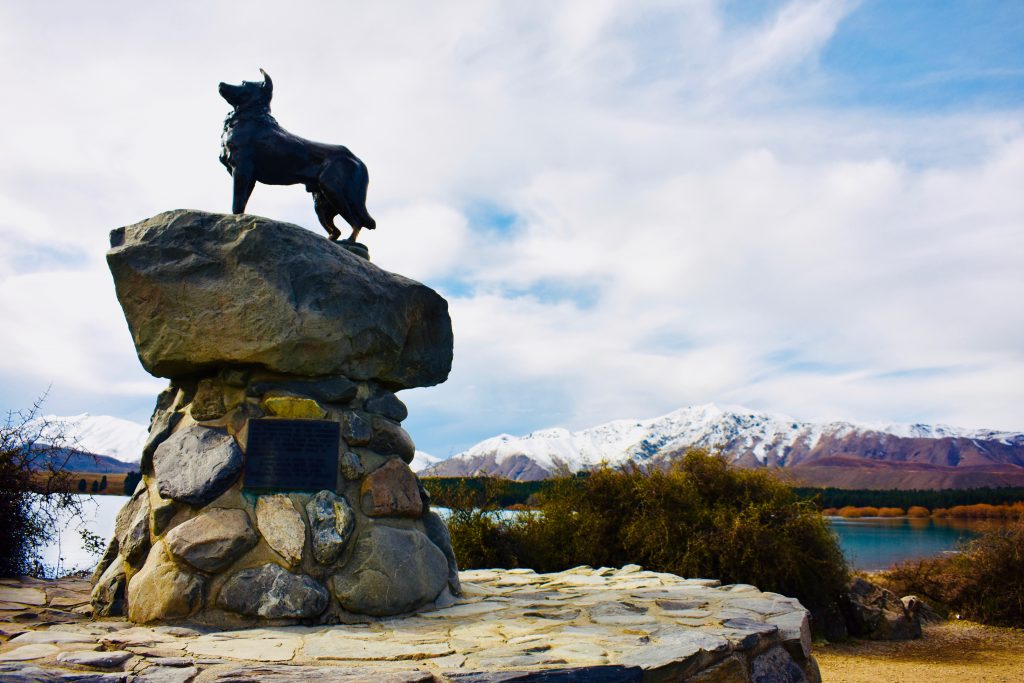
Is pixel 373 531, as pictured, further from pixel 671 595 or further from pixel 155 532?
pixel 671 595

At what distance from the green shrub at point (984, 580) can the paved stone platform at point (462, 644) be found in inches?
277

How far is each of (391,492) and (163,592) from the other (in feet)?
5.30

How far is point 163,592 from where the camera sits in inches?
178

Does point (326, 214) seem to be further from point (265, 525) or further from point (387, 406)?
point (265, 525)

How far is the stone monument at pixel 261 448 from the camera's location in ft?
15.2

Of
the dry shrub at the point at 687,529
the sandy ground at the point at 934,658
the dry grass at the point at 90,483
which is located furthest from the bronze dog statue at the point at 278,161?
the sandy ground at the point at 934,658

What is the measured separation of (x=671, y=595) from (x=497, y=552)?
4.46 meters

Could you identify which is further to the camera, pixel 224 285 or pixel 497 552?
pixel 497 552

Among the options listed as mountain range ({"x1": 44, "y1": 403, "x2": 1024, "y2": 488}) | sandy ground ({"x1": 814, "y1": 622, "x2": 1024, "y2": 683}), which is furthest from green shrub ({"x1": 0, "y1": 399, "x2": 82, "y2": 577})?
mountain range ({"x1": 44, "y1": 403, "x2": 1024, "y2": 488})

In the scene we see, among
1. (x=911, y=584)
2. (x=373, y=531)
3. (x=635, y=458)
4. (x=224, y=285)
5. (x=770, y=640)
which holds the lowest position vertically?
(x=911, y=584)

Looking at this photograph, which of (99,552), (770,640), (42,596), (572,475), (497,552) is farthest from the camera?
(572,475)

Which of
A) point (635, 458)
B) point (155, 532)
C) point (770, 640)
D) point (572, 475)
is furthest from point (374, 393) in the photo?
point (635, 458)

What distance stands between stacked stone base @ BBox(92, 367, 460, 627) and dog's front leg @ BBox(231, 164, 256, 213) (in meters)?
1.49

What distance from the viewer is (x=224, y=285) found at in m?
5.08
